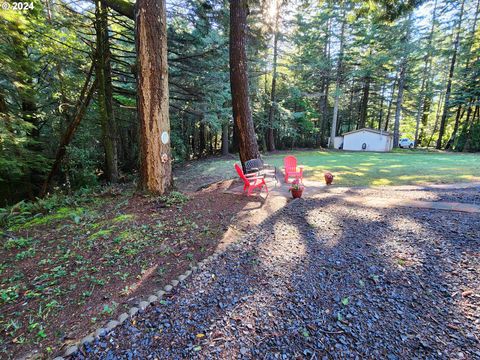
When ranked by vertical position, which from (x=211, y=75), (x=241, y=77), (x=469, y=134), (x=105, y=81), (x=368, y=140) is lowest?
(x=368, y=140)

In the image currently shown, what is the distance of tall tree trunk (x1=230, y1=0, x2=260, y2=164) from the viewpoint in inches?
222

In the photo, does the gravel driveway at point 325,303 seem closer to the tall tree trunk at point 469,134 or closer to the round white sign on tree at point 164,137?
the round white sign on tree at point 164,137

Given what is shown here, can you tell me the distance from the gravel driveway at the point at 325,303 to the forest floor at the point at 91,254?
0.97 feet

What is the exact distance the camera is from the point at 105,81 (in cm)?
698

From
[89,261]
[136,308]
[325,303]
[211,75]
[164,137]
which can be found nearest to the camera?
[136,308]

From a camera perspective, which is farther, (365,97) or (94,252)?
(365,97)

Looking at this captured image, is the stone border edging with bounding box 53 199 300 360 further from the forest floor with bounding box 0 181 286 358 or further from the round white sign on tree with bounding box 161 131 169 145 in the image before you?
the round white sign on tree with bounding box 161 131 169 145

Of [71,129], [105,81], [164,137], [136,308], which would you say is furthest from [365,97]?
[136,308]

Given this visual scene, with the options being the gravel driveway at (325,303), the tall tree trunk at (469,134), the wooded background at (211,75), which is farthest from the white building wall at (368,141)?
the gravel driveway at (325,303)

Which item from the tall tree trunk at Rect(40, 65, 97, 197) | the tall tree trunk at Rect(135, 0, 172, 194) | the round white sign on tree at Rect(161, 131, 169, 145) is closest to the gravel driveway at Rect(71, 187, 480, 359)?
the tall tree trunk at Rect(135, 0, 172, 194)

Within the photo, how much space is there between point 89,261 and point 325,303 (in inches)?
95.5

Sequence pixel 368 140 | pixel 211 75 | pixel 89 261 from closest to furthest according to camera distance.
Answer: pixel 89 261
pixel 211 75
pixel 368 140

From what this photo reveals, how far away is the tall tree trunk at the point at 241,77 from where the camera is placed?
5.65 metres

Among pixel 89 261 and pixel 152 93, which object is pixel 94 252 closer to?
pixel 89 261
